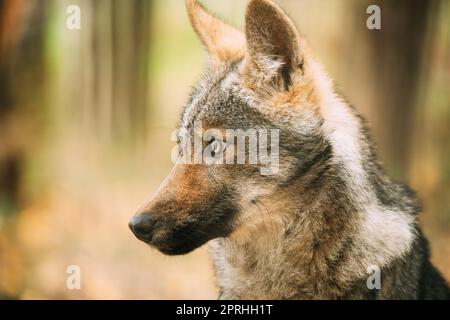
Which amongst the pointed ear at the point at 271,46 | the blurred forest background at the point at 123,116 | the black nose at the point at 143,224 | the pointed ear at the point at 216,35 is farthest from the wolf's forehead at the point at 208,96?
the blurred forest background at the point at 123,116

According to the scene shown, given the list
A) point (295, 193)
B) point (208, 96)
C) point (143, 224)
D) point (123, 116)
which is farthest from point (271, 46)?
point (123, 116)

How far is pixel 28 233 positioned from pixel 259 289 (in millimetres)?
3616

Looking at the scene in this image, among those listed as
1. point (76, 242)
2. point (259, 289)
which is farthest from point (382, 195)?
point (76, 242)

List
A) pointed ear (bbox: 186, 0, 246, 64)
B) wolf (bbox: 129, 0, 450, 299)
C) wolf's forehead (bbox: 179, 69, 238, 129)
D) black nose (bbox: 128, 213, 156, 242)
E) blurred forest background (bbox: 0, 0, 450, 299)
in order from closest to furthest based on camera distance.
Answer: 1. black nose (bbox: 128, 213, 156, 242)
2. wolf (bbox: 129, 0, 450, 299)
3. wolf's forehead (bbox: 179, 69, 238, 129)
4. pointed ear (bbox: 186, 0, 246, 64)
5. blurred forest background (bbox: 0, 0, 450, 299)

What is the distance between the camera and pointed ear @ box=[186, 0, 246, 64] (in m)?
4.15

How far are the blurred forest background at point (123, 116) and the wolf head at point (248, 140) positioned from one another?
2916 mm

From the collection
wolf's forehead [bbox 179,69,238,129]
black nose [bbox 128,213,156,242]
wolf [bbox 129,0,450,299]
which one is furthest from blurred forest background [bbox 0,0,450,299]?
black nose [bbox 128,213,156,242]

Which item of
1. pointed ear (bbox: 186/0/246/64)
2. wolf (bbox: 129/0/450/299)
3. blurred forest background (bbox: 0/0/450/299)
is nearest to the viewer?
wolf (bbox: 129/0/450/299)

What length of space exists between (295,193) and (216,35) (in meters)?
1.38

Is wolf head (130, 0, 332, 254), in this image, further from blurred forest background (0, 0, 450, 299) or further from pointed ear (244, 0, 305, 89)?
blurred forest background (0, 0, 450, 299)

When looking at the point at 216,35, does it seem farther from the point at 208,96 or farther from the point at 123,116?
the point at 123,116

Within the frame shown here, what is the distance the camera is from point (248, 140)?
3.54m

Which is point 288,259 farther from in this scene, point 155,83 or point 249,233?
point 155,83

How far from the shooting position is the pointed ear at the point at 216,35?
4.15 metres
